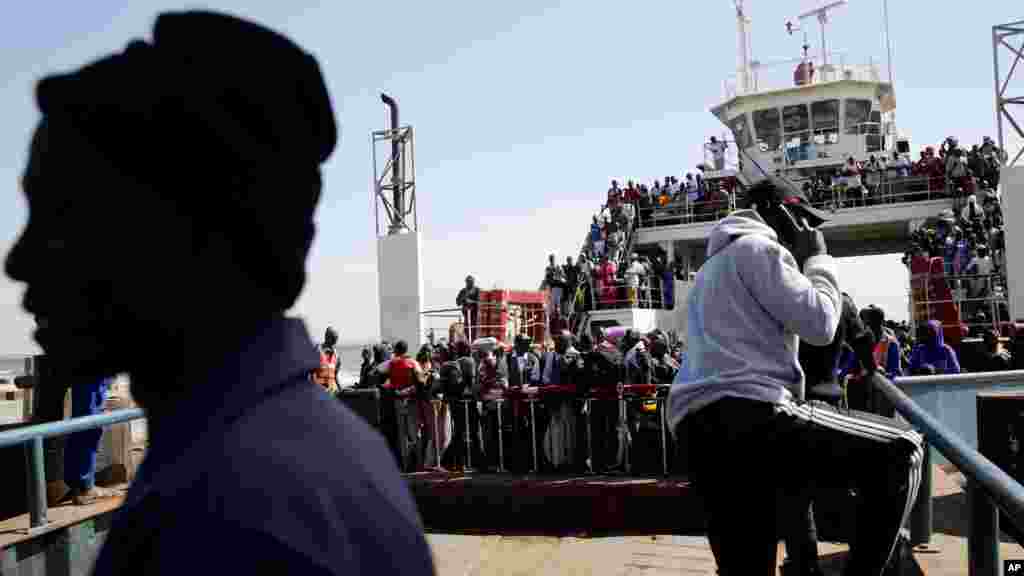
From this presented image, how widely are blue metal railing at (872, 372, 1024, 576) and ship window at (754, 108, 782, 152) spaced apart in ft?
88.3

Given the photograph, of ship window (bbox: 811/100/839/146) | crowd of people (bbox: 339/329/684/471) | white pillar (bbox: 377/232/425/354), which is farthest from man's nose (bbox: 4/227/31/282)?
ship window (bbox: 811/100/839/146)

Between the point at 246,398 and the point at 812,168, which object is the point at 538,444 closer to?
the point at 246,398

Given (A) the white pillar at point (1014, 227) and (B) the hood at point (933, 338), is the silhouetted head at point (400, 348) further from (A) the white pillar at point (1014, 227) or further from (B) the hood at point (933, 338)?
(A) the white pillar at point (1014, 227)

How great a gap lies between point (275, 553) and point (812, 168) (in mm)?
27958

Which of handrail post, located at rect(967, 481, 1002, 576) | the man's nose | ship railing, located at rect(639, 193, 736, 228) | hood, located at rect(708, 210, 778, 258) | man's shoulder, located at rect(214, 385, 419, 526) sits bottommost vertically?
handrail post, located at rect(967, 481, 1002, 576)

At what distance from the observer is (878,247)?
2792 centimetres

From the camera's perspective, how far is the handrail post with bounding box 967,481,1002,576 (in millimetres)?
2162

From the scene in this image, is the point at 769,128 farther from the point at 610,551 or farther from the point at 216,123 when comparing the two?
the point at 216,123

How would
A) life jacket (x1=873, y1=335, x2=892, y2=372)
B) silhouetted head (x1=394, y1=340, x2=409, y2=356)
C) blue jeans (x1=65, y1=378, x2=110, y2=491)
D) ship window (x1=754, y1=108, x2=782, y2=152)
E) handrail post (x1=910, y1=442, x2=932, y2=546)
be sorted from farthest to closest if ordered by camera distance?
ship window (x1=754, y1=108, x2=782, y2=152) → silhouetted head (x1=394, y1=340, x2=409, y2=356) → life jacket (x1=873, y1=335, x2=892, y2=372) → blue jeans (x1=65, y1=378, x2=110, y2=491) → handrail post (x1=910, y1=442, x2=932, y2=546)

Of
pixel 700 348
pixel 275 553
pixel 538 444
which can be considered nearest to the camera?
pixel 275 553

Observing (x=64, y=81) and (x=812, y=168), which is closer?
(x=64, y=81)

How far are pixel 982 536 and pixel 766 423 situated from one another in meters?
0.64

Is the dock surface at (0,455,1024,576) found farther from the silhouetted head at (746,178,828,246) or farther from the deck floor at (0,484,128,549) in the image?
the silhouetted head at (746,178,828,246)

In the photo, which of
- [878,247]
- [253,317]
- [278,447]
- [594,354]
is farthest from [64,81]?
[878,247]
